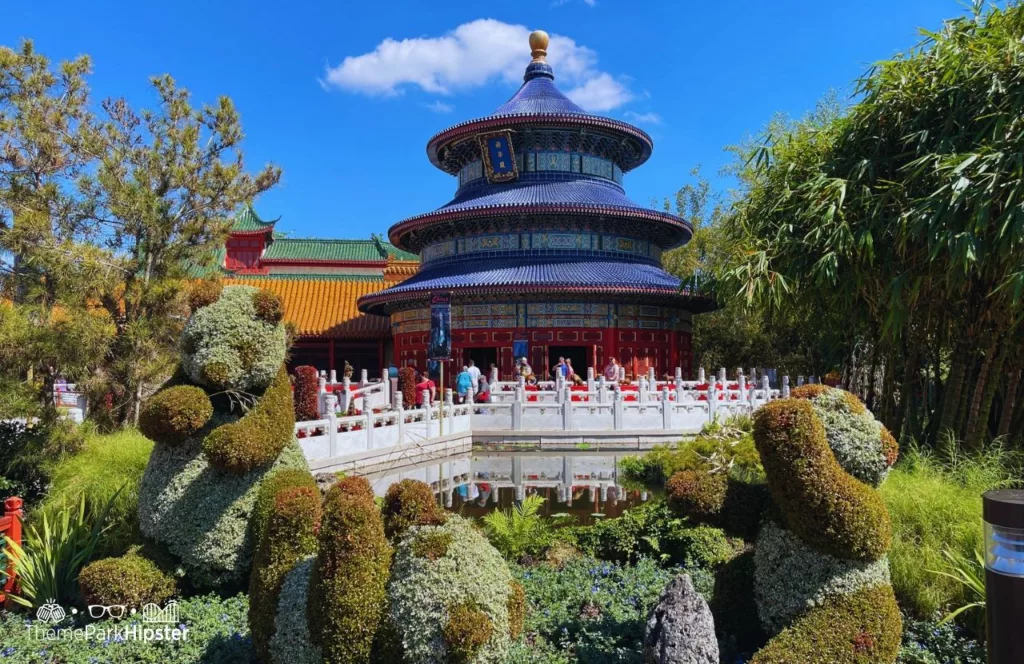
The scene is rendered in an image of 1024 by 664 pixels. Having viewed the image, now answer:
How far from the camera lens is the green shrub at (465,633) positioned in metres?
3.13

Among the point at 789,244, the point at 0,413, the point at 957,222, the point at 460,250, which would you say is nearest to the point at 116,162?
the point at 0,413

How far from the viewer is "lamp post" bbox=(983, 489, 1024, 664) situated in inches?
72.4

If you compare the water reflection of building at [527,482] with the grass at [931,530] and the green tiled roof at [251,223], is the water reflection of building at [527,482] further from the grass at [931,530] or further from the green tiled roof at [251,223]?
the green tiled roof at [251,223]

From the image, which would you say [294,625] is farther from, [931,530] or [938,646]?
[931,530]

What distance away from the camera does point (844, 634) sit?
352cm

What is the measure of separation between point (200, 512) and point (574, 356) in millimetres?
16371

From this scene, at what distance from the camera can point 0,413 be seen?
23.4ft

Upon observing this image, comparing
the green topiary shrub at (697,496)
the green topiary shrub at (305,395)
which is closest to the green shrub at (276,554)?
the green topiary shrub at (697,496)

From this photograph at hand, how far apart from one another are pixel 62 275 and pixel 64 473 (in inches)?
87.3

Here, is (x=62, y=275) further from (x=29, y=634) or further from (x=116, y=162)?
(x=29, y=634)

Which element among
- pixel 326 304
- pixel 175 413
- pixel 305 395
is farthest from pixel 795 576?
pixel 326 304

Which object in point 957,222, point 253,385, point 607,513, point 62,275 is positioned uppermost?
point 957,222

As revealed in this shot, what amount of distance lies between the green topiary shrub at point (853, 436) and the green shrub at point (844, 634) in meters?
0.63

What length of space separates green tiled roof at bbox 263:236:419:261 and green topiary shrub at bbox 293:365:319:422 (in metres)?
18.5
